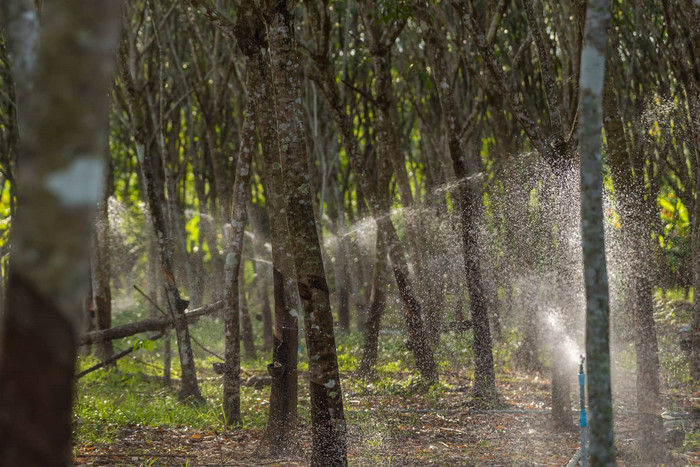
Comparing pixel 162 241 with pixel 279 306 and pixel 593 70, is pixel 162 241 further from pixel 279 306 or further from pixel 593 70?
pixel 593 70

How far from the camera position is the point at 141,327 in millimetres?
9070

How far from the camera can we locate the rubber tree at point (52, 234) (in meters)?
1.78

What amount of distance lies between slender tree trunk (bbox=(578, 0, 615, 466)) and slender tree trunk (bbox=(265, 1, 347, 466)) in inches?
71.7

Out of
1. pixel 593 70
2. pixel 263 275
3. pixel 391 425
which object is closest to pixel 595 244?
pixel 593 70

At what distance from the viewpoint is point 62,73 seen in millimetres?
1827

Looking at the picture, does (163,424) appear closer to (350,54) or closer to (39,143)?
(39,143)

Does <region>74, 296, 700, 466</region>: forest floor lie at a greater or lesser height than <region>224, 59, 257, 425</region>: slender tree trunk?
lesser

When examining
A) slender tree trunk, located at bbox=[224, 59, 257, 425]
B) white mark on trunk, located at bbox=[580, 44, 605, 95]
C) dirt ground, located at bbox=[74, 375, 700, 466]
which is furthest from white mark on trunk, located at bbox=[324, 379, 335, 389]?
slender tree trunk, located at bbox=[224, 59, 257, 425]

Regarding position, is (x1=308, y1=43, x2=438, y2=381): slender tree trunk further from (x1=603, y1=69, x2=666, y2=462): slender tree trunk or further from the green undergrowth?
(x1=603, y1=69, x2=666, y2=462): slender tree trunk

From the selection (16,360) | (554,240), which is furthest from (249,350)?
(16,360)

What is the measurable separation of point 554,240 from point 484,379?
71.3 inches

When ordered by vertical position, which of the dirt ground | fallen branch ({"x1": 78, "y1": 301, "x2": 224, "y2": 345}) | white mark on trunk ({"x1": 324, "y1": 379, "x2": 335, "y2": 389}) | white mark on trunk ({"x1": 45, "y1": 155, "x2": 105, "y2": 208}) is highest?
white mark on trunk ({"x1": 45, "y1": 155, "x2": 105, "y2": 208})

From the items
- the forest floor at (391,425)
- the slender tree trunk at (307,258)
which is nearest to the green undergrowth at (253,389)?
the forest floor at (391,425)

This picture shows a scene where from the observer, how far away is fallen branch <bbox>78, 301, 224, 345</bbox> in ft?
28.4
